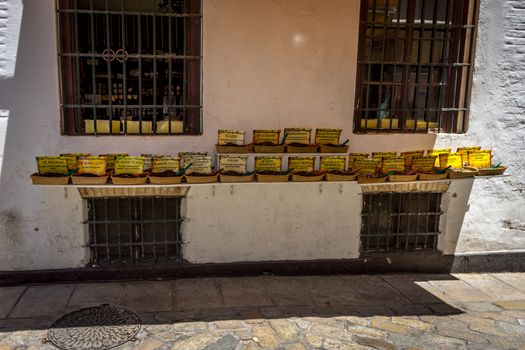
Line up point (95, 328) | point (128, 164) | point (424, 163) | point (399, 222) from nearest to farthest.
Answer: point (95, 328), point (128, 164), point (424, 163), point (399, 222)

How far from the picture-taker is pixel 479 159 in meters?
5.86

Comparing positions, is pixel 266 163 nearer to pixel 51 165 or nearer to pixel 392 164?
pixel 392 164

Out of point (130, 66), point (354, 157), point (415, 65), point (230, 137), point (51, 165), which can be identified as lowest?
point (51, 165)

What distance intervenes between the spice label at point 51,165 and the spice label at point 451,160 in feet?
14.7

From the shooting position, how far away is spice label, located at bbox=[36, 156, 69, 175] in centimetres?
488

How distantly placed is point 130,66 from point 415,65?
3632 mm

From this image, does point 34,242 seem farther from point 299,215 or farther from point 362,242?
point 362,242

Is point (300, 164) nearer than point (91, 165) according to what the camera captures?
No

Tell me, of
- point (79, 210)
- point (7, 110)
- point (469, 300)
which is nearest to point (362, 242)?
point (469, 300)

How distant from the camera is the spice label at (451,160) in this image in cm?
574

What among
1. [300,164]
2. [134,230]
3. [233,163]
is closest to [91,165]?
[134,230]

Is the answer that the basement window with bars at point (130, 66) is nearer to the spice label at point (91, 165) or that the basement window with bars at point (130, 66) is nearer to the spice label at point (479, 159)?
the spice label at point (91, 165)

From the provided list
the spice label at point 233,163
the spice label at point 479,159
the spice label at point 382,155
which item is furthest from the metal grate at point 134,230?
the spice label at point 479,159

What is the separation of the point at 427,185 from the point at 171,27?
12.6 feet
